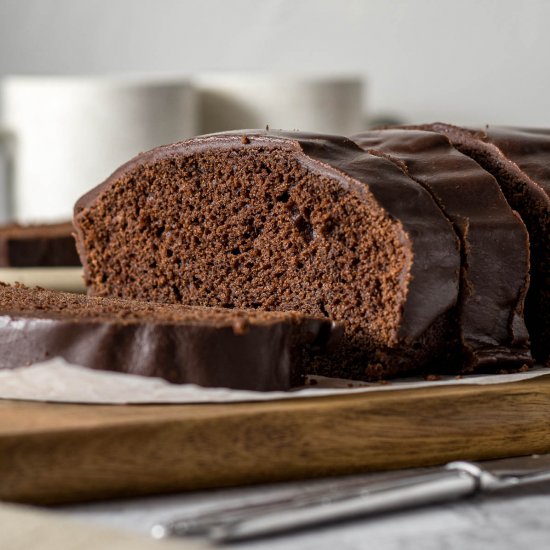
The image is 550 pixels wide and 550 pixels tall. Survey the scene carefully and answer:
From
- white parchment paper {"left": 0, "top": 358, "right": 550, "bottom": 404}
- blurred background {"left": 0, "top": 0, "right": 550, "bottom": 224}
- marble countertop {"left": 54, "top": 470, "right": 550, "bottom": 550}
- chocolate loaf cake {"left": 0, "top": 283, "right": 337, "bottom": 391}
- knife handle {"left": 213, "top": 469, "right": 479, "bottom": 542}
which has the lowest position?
marble countertop {"left": 54, "top": 470, "right": 550, "bottom": 550}

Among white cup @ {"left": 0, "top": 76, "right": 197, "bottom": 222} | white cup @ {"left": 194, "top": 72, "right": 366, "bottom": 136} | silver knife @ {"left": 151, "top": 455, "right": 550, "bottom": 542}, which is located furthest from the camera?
white cup @ {"left": 194, "top": 72, "right": 366, "bottom": 136}

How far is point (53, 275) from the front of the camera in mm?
4363

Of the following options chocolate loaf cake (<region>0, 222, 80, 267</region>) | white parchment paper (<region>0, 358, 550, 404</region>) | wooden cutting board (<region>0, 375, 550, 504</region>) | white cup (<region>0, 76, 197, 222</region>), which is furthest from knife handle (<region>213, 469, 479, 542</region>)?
white cup (<region>0, 76, 197, 222</region>)

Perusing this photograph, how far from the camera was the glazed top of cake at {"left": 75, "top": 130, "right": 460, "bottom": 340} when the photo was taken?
2.66m

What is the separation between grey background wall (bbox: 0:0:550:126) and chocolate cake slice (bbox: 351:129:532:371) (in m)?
5.32

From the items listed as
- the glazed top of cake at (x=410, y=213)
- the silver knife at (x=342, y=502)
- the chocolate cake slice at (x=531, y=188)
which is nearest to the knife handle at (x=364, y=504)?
the silver knife at (x=342, y=502)

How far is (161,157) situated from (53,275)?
143cm

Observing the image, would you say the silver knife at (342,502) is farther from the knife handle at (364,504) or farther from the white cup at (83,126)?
the white cup at (83,126)

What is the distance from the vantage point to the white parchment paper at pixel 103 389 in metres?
2.46

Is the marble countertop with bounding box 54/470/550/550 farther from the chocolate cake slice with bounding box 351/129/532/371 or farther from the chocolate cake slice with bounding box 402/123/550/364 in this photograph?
the chocolate cake slice with bounding box 402/123/550/364

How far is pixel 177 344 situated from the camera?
2.50 meters

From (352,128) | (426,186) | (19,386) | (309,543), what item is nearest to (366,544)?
(309,543)

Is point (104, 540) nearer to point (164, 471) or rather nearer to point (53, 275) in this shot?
point (164, 471)

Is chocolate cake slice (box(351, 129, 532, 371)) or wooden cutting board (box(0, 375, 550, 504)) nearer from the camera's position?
wooden cutting board (box(0, 375, 550, 504))
